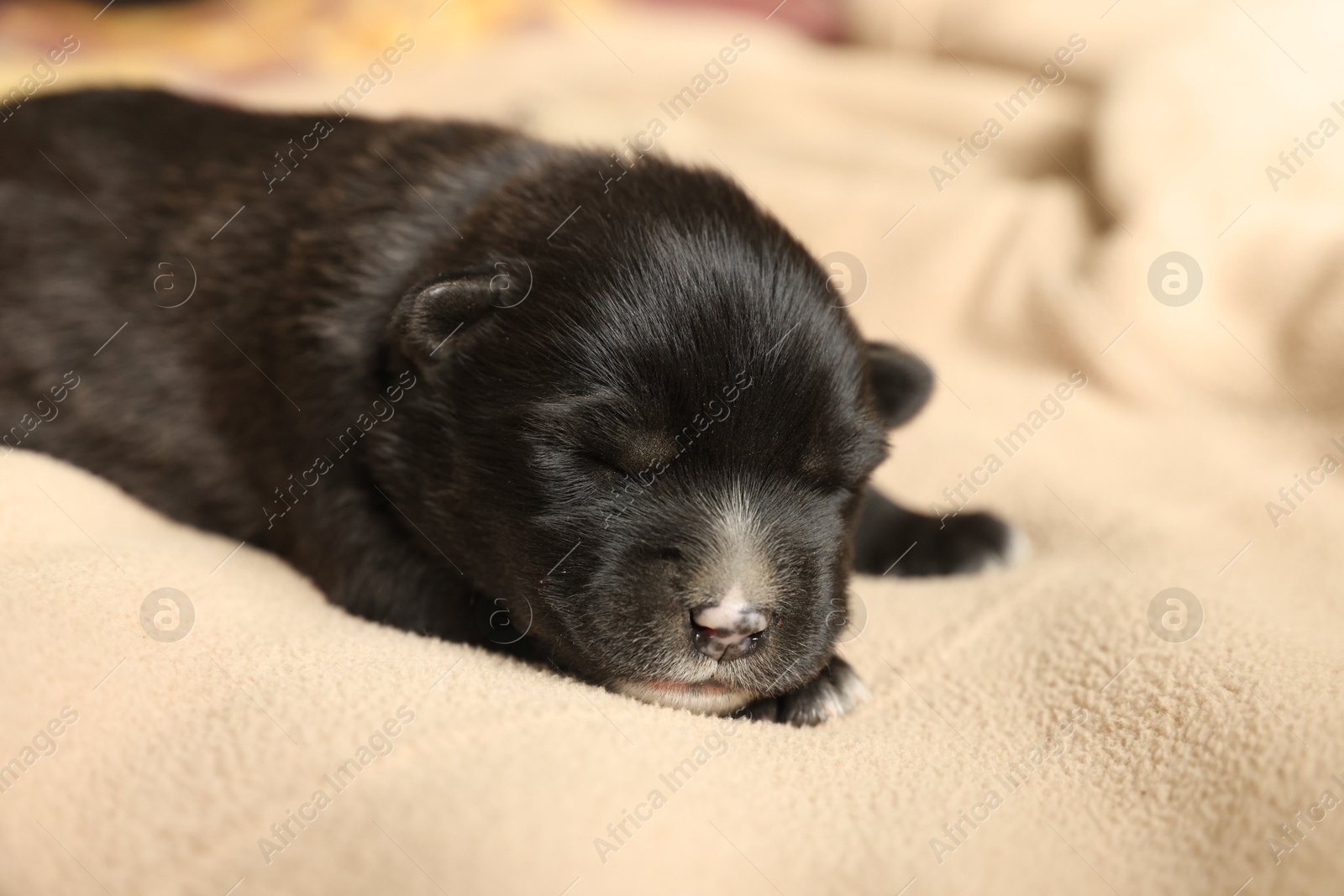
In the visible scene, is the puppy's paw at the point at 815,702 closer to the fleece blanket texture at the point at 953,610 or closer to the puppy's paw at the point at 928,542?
the fleece blanket texture at the point at 953,610

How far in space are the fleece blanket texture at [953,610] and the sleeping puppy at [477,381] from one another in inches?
6.6

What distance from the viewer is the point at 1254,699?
2340mm

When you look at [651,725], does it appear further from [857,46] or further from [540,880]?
[857,46]

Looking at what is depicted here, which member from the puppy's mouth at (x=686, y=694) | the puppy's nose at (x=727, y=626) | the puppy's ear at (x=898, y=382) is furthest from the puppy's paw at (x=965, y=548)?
the puppy's nose at (x=727, y=626)

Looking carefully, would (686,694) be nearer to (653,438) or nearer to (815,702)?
(815,702)

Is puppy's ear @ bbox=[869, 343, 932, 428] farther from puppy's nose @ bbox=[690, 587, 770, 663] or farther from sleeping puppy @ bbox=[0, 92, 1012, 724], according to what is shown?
puppy's nose @ bbox=[690, 587, 770, 663]

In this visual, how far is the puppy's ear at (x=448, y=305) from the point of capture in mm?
2553

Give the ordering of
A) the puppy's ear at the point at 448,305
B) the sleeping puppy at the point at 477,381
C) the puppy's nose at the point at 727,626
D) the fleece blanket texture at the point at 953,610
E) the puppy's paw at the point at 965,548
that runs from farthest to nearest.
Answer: the puppy's paw at the point at 965,548 < the puppy's ear at the point at 448,305 < the sleeping puppy at the point at 477,381 < the puppy's nose at the point at 727,626 < the fleece blanket texture at the point at 953,610

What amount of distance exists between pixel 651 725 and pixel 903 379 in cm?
136

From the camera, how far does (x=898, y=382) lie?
121 inches

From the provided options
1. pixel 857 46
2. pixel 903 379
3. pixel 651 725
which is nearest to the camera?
pixel 651 725

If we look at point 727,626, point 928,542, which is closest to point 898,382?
point 928,542

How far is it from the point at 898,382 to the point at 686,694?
1157 mm

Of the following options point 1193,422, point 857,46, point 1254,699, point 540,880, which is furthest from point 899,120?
point 540,880
